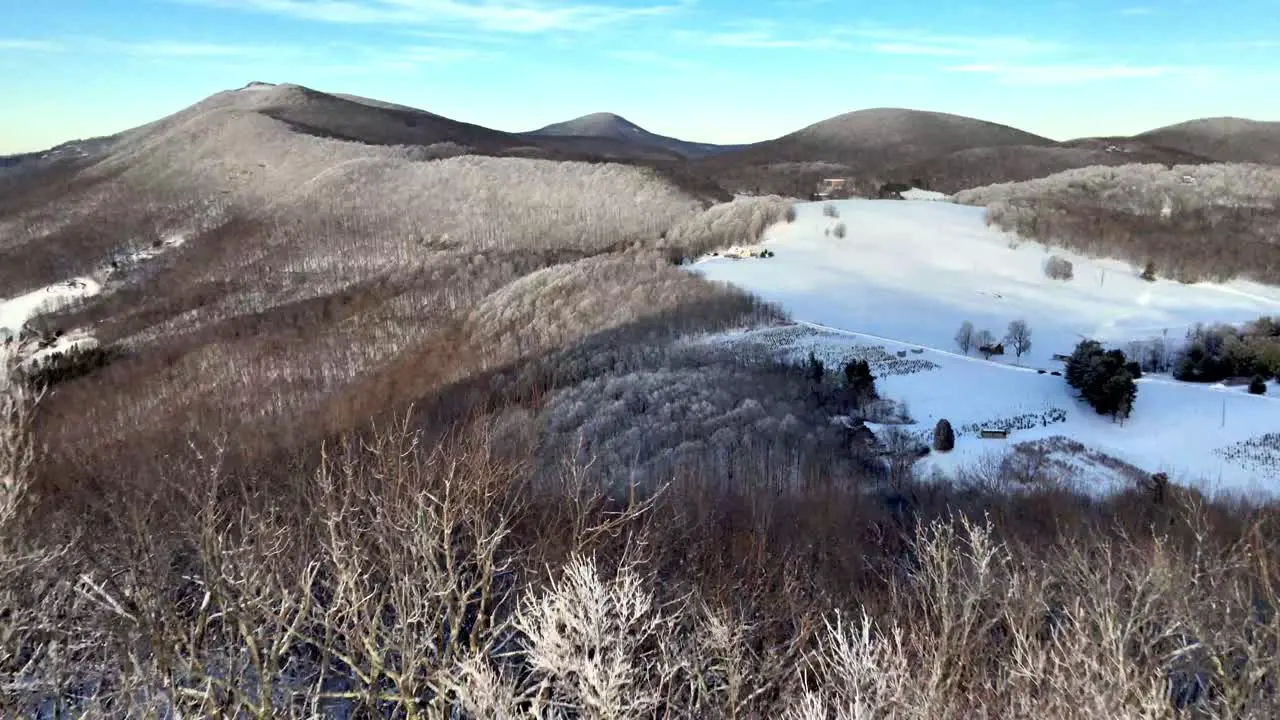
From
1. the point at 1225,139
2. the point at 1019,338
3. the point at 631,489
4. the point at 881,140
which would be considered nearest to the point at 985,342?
the point at 1019,338

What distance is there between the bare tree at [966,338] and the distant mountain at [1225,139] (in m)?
136

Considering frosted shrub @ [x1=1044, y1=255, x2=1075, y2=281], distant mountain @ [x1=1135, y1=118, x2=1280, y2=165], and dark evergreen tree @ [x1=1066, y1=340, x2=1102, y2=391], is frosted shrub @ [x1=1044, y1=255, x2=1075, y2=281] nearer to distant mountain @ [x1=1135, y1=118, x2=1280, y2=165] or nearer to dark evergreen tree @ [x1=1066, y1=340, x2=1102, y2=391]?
dark evergreen tree @ [x1=1066, y1=340, x2=1102, y2=391]

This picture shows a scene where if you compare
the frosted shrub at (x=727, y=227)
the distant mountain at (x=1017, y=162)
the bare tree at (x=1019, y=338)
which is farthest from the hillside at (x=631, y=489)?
the distant mountain at (x=1017, y=162)

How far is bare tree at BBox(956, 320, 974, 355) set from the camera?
35.6m

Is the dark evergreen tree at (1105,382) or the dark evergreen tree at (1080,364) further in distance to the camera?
the dark evergreen tree at (1080,364)

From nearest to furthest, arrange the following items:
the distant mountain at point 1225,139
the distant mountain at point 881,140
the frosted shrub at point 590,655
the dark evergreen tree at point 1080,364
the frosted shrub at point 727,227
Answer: the frosted shrub at point 590,655 → the dark evergreen tree at point 1080,364 → the frosted shrub at point 727,227 → the distant mountain at point 1225,139 → the distant mountain at point 881,140

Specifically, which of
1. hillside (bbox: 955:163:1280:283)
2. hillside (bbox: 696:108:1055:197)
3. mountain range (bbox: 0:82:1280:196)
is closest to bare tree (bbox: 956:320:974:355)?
hillside (bbox: 955:163:1280:283)

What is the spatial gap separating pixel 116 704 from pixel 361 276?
236 feet

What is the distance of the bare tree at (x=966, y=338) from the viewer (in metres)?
35.6

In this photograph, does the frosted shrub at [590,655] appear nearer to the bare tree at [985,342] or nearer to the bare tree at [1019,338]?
the bare tree at [985,342]

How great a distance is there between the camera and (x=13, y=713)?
6.82 meters

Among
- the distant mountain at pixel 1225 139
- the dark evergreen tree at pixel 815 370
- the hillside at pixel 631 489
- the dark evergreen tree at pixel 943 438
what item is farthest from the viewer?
the distant mountain at pixel 1225 139

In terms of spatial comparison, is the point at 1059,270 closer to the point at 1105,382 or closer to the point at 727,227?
the point at 727,227

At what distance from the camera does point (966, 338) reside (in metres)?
35.8
